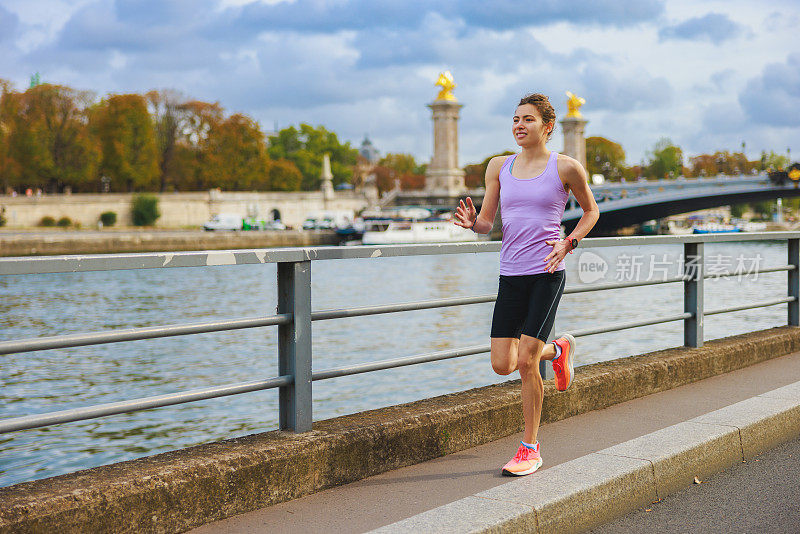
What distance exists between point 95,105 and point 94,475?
7913 centimetres

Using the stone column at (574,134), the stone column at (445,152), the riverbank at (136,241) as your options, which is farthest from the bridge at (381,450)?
the stone column at (574,134)

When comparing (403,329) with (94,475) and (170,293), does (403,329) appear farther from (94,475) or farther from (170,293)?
(94,475)

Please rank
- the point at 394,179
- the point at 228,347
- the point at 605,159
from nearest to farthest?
the point at 228,347, the point at 605,159, the point at 394,179

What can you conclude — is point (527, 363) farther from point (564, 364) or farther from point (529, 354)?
point (564, 364)

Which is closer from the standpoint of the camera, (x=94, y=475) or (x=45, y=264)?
(x=45, y=264)

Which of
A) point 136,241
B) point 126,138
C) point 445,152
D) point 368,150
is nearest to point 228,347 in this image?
point 136,241

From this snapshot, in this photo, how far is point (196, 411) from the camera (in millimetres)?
11297

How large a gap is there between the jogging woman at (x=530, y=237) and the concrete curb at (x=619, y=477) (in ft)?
0.99

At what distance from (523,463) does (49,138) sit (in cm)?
7042

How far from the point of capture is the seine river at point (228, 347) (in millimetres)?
10180

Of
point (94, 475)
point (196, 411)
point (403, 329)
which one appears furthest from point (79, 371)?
point (94, 475)

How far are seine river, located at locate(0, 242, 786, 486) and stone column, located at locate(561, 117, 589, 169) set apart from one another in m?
66.3

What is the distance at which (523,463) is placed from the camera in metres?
3.85

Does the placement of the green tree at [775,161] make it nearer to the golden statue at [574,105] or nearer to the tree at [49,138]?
the golden statue at [574,105]
